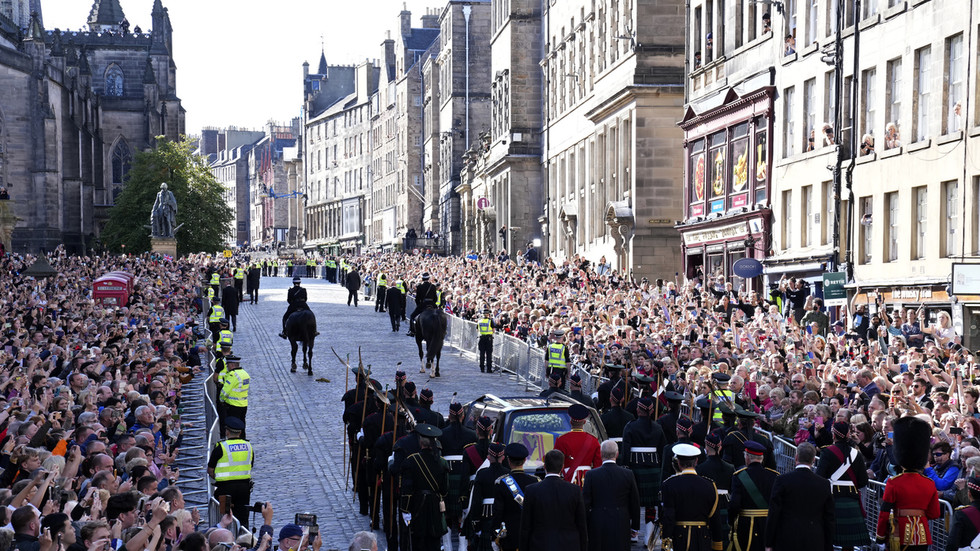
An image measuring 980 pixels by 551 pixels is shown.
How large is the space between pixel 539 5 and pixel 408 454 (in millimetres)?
53588

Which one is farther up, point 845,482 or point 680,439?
point 680,439

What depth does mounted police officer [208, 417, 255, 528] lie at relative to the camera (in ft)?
41.6

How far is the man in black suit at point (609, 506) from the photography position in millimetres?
10430

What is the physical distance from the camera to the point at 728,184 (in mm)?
35844

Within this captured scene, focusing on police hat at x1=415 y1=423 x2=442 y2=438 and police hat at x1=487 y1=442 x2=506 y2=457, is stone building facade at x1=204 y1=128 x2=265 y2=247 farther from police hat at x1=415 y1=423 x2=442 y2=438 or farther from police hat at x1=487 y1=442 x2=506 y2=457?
police hat at x1=487 y1=442 x2=506 y2=457

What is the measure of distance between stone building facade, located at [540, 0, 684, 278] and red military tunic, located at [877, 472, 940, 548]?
103 ft

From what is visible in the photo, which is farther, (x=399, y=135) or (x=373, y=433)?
(x=399, y=135)

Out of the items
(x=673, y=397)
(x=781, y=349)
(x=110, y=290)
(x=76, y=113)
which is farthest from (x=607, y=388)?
(x=76, y=113)

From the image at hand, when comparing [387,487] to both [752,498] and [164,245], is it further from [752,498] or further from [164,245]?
[164,245]

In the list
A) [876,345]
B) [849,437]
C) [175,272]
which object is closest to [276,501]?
[849,437]

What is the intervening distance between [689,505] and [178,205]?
62.8 metres

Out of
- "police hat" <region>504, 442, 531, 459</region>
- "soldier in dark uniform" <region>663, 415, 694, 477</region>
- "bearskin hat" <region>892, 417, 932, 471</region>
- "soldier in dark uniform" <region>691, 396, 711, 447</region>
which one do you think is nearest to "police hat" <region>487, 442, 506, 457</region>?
"police hat" <region>504, 442, 531, 459</region>

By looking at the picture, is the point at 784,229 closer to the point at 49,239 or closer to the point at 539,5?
the point at 539,5

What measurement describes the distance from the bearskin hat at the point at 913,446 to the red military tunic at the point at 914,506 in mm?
93
